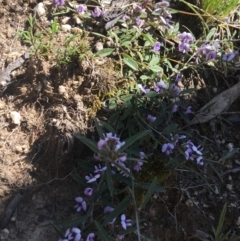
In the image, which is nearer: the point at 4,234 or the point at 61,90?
the point at 4,234

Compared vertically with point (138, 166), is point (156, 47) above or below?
above

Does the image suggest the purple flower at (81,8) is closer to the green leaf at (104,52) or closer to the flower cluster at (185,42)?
the green leaf at (104,52)

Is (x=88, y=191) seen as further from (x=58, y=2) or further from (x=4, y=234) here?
(x=58, y=2)

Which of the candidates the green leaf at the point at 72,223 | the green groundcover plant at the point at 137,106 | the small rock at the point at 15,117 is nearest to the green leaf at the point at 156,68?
the green groundcover plant at the point at 137,106

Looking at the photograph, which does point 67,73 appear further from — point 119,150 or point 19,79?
point 119,150

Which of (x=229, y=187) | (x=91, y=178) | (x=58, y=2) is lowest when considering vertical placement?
(x=229, y=187)

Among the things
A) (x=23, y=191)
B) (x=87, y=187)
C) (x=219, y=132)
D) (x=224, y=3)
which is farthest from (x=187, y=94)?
(x=23, y=191)

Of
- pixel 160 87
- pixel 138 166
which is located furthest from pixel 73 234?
pixel 160 87

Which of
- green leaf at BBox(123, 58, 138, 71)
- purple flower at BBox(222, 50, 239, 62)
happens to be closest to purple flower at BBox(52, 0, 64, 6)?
green leaf at BBox(123, 58, 138, 71)

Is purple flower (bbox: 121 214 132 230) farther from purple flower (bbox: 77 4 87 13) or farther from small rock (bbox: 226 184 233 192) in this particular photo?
purple flower (bbox: 77 4 87 13)
